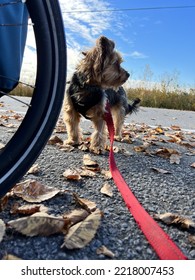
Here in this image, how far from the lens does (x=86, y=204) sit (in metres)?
1.73

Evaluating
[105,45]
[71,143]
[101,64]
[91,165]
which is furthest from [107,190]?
[105,45]

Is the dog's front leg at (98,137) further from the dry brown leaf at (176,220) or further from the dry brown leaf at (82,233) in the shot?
the dry brown leaf at (82,233)

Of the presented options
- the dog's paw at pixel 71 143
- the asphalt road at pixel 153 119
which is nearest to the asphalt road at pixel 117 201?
the dog's paw at pixel 71 143

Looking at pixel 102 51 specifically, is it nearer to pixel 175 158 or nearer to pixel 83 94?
pixel 83 94

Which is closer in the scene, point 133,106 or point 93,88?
point 93,88

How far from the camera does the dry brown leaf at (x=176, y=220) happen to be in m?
1.58

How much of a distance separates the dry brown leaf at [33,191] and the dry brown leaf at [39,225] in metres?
0.27

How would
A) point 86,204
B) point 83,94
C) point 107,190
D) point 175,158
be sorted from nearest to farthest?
1. point 86,204
2. point 107,190
3. point 175,158
4. point 83,94

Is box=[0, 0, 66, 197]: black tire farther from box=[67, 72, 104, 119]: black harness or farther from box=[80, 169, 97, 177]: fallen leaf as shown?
box=[67, 72, 104, 119]: black harness

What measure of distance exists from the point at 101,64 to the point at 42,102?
253 cm

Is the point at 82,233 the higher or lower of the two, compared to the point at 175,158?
higher

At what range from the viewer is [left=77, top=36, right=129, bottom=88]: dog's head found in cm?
387

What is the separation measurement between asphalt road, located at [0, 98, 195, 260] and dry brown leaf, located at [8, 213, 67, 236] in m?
0.02

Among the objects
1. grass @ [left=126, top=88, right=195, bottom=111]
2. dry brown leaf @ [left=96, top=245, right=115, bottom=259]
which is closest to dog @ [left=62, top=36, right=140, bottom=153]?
dry brown leaf @ [left=96, top=245, right=115, bottom=259]
